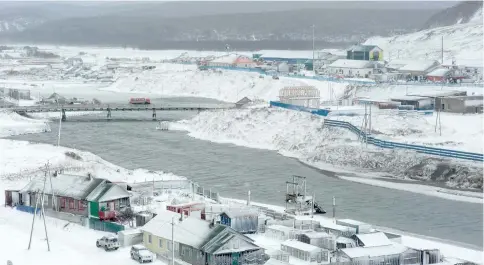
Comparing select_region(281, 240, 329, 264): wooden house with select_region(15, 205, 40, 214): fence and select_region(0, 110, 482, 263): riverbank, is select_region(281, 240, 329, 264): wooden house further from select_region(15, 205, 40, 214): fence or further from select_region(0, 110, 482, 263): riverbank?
select_region(15, 205, 40, 214): fence

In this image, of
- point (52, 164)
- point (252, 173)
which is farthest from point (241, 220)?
point (52, 164)

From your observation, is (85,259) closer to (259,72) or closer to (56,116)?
(56,116)

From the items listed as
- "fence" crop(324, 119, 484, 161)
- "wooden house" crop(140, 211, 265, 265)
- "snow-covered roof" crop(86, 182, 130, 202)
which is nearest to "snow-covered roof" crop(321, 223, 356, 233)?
"wooden house" crop(140, 211, 265, 265)

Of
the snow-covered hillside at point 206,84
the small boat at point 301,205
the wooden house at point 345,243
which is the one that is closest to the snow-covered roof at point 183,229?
the wooden house at point 345,243

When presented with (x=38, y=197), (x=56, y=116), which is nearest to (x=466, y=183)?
(x=38, y=197)

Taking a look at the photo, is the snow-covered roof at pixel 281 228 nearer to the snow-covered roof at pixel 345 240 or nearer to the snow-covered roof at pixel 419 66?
the snow-covered roof at pixel 345 240

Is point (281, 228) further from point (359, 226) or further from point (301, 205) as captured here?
point (301, 205)
